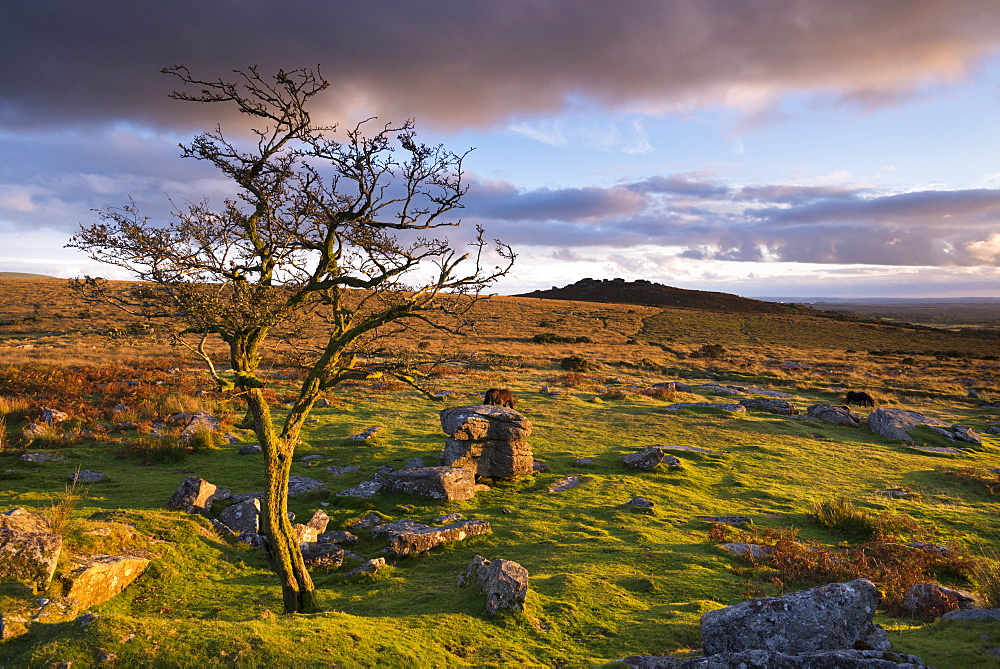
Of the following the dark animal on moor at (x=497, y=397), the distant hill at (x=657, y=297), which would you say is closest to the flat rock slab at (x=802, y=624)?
the dark animal on moor at (x=497, y=397)

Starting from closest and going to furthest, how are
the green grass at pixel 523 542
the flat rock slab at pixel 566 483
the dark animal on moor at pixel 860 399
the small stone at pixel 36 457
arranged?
the green grass at pixel 523 542
the small stone at pixel 36 457
the flat rock slab at pixel 566 483
the dark animal on moor at pixel 860 399

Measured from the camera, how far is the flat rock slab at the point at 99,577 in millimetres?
7409

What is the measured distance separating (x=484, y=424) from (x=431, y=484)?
302 cm

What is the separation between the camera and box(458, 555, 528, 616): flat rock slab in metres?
8.12

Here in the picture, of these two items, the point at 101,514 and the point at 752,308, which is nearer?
the point at 101,514

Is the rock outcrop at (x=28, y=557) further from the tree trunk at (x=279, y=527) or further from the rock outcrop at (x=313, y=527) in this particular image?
the rock outcrop at (x=313, y=527)

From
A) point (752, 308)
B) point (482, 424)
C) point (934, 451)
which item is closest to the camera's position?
point (482, 424)

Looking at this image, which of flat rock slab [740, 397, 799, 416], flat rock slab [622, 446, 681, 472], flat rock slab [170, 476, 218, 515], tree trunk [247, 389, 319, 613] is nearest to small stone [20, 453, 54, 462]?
flat rock slab [170, 476, 218, 515]

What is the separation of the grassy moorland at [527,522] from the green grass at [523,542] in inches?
1.8

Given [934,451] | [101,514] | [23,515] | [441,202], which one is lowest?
[934,451]

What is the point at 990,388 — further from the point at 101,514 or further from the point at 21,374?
the point at 21,374

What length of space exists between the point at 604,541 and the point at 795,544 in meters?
4.36

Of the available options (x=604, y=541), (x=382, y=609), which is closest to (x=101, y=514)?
(x=382, y=609)

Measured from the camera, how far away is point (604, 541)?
1195cm
